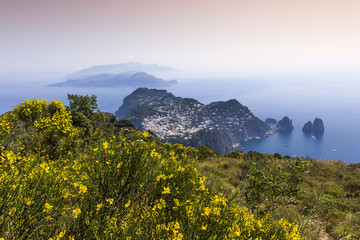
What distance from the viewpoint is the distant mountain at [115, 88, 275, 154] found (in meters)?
121

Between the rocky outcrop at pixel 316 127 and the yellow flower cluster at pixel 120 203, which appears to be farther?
the rocky outcrop at pixel 316 127

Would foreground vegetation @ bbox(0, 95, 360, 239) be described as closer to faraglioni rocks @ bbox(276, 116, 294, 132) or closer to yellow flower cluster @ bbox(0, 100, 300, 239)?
yellow flower cluster @ bbox(0, 100, 300, 239)

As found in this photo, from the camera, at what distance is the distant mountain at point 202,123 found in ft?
396

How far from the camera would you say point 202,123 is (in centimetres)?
16988

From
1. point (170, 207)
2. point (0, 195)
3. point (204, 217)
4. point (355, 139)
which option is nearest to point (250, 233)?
point (204, 217)

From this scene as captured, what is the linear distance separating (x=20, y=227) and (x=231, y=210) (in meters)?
3.02

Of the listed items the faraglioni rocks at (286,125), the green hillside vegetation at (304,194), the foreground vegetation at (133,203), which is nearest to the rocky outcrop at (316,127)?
the faraglioni rocks at (286,125)

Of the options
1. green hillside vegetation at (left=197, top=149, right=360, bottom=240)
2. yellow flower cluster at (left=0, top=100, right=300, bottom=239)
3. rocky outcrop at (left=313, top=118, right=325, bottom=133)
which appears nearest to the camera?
yellow flower cluster at (left=0, top=100, right=300, bottom=239)

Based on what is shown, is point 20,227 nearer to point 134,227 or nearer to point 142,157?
point 134,227

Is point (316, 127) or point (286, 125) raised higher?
point (316, 127)

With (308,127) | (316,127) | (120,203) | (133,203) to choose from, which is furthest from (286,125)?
(120,203)

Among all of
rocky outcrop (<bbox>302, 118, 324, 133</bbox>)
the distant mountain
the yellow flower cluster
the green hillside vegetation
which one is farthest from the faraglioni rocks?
the yellow flower cluster

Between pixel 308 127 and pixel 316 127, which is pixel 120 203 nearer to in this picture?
pixel 316 127

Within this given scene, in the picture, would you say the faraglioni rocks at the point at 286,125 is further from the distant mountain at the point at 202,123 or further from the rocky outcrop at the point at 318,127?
the rocky outcrop at the point at 318,127
